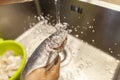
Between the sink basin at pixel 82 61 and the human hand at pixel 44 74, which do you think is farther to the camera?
the sink basin at pixel 82 61

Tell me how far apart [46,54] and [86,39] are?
0.77 feet

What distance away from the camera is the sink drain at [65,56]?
778 mm

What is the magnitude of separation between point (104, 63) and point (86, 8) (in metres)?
0.26

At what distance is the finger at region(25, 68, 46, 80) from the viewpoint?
593 mm

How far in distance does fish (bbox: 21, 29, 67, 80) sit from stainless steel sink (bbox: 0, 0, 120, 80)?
10 centimetres

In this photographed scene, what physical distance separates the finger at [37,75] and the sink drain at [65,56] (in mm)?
171

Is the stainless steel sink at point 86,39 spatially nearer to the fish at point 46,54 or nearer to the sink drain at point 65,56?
the sink drain at point 65,56

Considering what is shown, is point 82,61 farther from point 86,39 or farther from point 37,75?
point 37,75

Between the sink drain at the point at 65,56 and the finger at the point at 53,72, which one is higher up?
the finger at the point at 53,72

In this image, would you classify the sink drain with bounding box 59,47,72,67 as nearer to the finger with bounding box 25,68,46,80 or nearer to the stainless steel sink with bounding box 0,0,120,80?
the stainless steel sink with bounding box 0,0,120,80

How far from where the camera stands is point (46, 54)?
0.68 meters

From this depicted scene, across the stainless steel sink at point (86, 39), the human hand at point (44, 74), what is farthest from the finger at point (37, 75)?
the stainless steel sink at point (86, 39)

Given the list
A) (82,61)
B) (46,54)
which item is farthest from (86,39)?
(46,54)

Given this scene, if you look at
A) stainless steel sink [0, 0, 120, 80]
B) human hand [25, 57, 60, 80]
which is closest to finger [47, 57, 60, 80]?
human hand [25, 57, 60, 80]
